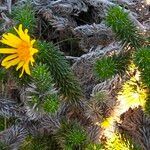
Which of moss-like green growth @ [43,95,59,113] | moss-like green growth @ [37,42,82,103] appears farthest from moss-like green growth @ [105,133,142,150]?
moss-like green growth @ [43,95,59,113]

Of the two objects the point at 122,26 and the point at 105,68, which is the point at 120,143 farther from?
the point at 122,26

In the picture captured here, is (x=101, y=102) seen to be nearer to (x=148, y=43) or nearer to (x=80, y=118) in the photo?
(x=80, y=118)

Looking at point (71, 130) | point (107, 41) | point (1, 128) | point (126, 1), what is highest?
point (126, 1)

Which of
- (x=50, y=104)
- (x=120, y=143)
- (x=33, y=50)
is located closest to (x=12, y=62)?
(x=33, y=50)

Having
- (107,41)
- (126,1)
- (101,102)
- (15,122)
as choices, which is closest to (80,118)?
(101,102)

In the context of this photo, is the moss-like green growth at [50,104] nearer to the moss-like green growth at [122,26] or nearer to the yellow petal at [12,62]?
the yellow petal at [12,62]

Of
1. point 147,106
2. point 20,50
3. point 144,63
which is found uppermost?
point 20,50
